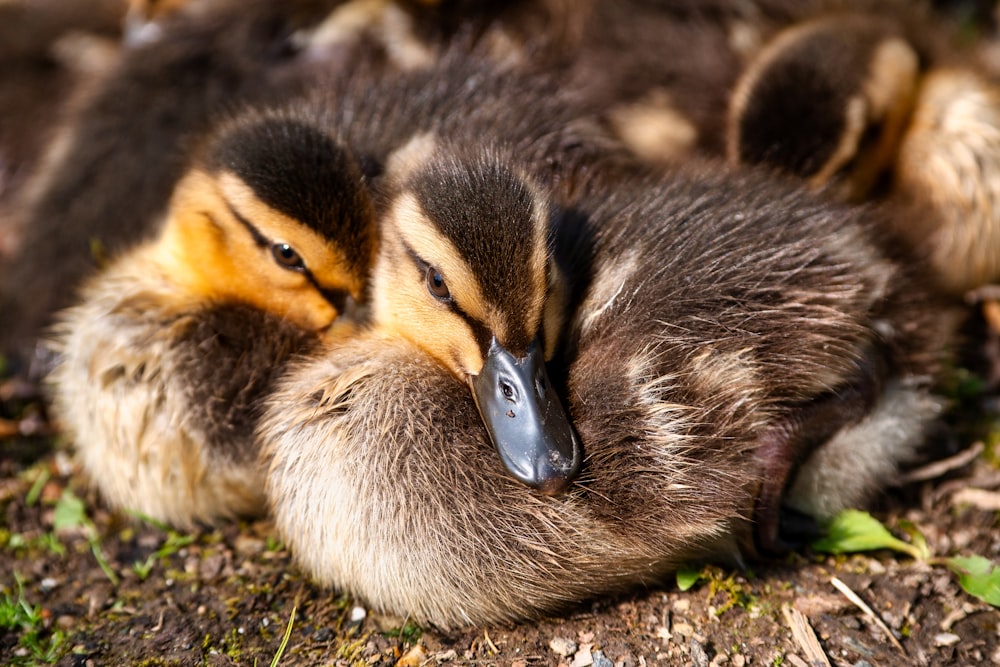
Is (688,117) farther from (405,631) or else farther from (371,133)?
(405,631)

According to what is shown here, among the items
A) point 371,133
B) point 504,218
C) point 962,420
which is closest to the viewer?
point 504,218

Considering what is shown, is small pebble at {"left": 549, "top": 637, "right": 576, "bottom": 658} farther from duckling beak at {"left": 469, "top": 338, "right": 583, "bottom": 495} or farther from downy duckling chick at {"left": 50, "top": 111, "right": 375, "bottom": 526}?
downy duckling chick at {"left": 50, "top": 111, "right": 375, "bottom": 526}

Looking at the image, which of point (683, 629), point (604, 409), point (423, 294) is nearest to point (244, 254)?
point (423, 294)

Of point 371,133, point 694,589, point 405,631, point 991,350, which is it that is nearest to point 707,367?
point 694,589

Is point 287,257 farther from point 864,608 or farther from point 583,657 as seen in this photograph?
point 864,608

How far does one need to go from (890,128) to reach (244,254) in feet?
4.90

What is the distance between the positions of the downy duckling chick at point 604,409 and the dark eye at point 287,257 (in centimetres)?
15

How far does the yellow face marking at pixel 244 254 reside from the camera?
1789 mm

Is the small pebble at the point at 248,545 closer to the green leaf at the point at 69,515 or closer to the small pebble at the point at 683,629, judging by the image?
the green leaf at the point at 69,515

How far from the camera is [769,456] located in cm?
167

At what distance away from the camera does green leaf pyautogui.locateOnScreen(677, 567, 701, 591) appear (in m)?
1.70

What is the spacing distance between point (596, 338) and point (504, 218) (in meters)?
0.27

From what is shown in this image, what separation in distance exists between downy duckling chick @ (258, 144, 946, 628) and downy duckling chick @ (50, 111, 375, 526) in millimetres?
90

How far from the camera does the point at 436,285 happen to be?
5.40 ft
